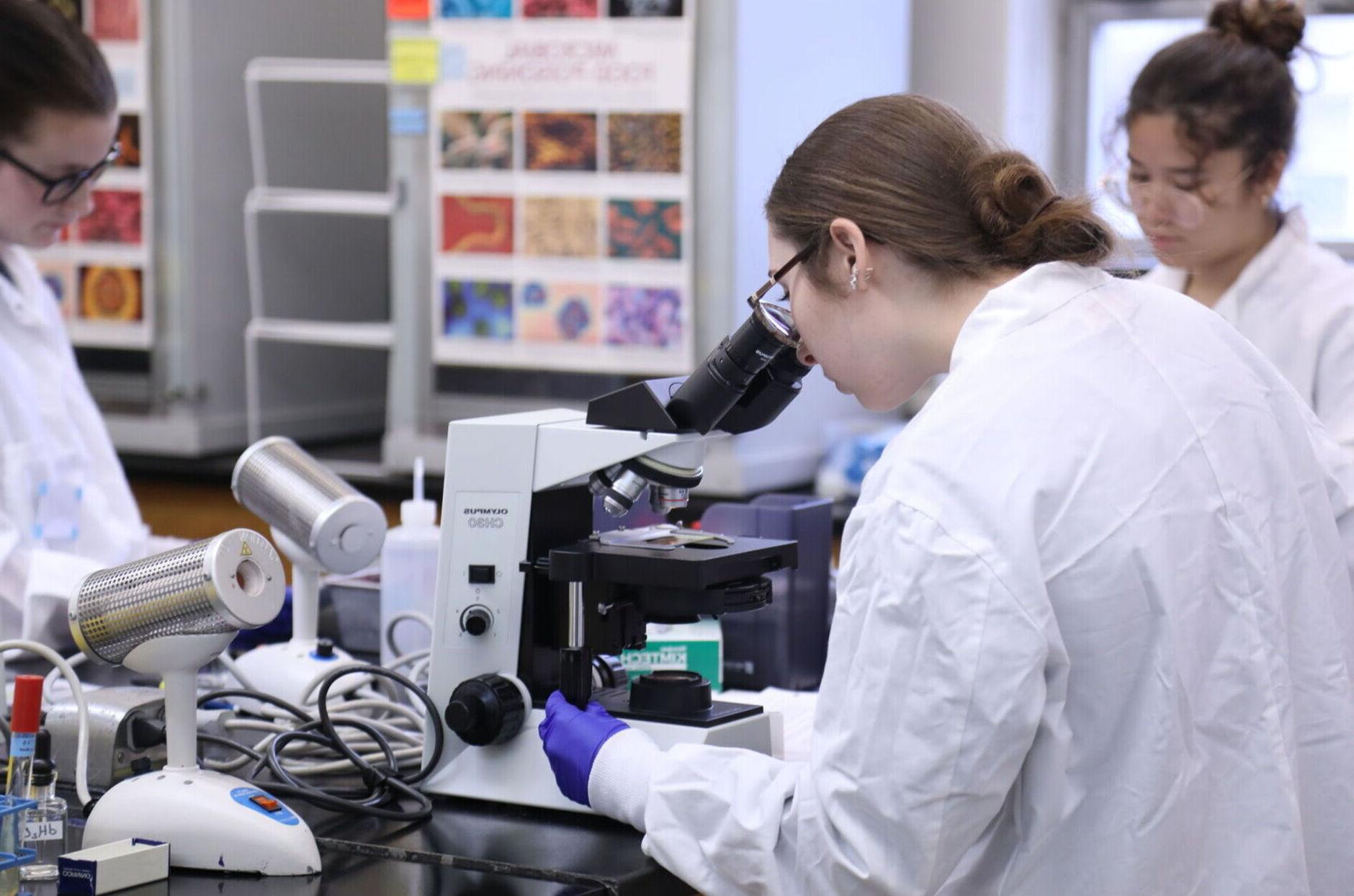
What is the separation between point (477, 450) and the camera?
145cm

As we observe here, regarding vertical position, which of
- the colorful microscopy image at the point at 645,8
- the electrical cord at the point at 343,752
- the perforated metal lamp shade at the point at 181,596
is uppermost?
the colorful microscopy image at the point at 645,8

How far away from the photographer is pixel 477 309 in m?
3.81

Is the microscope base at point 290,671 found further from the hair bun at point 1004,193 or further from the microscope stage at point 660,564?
the hair bun at point 1004,193

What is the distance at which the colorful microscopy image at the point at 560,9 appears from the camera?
3611 millimetres

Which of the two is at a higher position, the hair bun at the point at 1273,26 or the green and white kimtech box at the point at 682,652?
the hair bun at the point at 1273,26

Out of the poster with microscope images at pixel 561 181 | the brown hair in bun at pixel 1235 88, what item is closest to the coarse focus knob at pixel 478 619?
the brown hair in bun at pixel 1235 88

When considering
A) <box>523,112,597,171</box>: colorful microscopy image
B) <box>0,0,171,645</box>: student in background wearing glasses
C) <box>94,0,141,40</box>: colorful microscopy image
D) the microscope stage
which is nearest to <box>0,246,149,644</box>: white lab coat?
<box>0,0,171,645</box>: student in background wearing glasses

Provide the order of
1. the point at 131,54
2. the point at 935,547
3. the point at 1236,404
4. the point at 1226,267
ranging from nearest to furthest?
the point at 935,547
the point at 1236,404
the point at 1226,267
the point at 131,54

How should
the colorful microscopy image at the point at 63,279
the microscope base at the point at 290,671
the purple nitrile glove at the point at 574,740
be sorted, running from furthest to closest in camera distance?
the colorful microscopy image at the point at 63,279 → the microscope base at the point at 290,671 → the purple nitrile glove at the point at 574,740

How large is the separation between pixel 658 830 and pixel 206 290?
329 cm

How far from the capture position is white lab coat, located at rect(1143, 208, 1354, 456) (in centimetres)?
Answer: 223

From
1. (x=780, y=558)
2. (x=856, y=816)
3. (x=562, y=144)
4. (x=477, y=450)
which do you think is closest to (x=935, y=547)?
(x=856, y=816)

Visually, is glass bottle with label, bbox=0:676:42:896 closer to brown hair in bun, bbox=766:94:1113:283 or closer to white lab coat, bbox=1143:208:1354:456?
brown hair in bun, bbox=766:94:1113:283

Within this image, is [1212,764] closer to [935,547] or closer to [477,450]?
[935,547]
